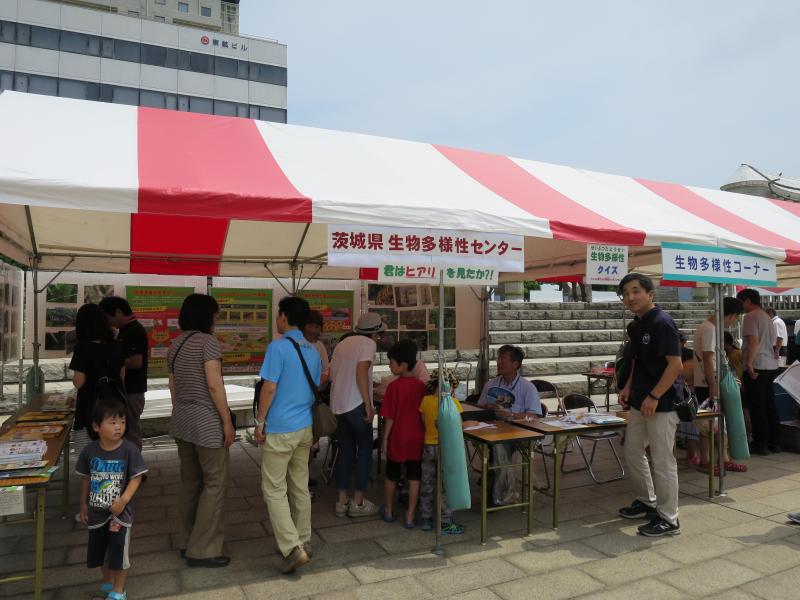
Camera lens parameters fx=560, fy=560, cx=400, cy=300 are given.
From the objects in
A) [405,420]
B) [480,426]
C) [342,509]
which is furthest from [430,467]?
[342,509]

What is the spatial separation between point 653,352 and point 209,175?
2927mm

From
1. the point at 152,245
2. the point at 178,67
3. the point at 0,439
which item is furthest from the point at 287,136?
the point at 178,67

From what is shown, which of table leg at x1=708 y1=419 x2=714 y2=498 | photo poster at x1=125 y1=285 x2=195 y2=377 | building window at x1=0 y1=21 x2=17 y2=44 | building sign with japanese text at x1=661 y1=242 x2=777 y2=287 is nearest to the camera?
building sign with japanese text at x1=661 y1=242 x2=777 y2=287

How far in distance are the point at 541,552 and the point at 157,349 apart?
17.7 ft

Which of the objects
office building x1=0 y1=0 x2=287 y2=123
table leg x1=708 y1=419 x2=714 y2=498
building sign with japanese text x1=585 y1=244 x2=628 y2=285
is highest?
office building x1=0 y1=0 x2=287 y2=123

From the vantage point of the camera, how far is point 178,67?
29.3m

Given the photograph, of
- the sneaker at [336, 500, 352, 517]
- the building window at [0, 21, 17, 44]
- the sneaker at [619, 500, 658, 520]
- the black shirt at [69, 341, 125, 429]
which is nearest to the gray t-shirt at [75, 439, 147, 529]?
the black shirt at [69, 341, 125, 429]

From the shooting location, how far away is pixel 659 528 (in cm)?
361

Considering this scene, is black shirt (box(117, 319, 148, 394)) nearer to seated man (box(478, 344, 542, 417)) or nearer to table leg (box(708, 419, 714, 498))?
seated man (box(478, 344, 542, 417))

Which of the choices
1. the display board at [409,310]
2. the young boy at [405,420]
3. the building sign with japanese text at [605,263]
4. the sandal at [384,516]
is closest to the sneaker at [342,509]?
the sandal at [384,516]

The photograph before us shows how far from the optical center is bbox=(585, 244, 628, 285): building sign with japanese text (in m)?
3.92

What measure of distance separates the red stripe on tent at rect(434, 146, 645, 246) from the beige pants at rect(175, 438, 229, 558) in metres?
2.53

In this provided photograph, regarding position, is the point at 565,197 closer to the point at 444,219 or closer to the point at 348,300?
the point at 444,219

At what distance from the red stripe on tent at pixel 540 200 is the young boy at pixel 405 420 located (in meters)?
1.31
